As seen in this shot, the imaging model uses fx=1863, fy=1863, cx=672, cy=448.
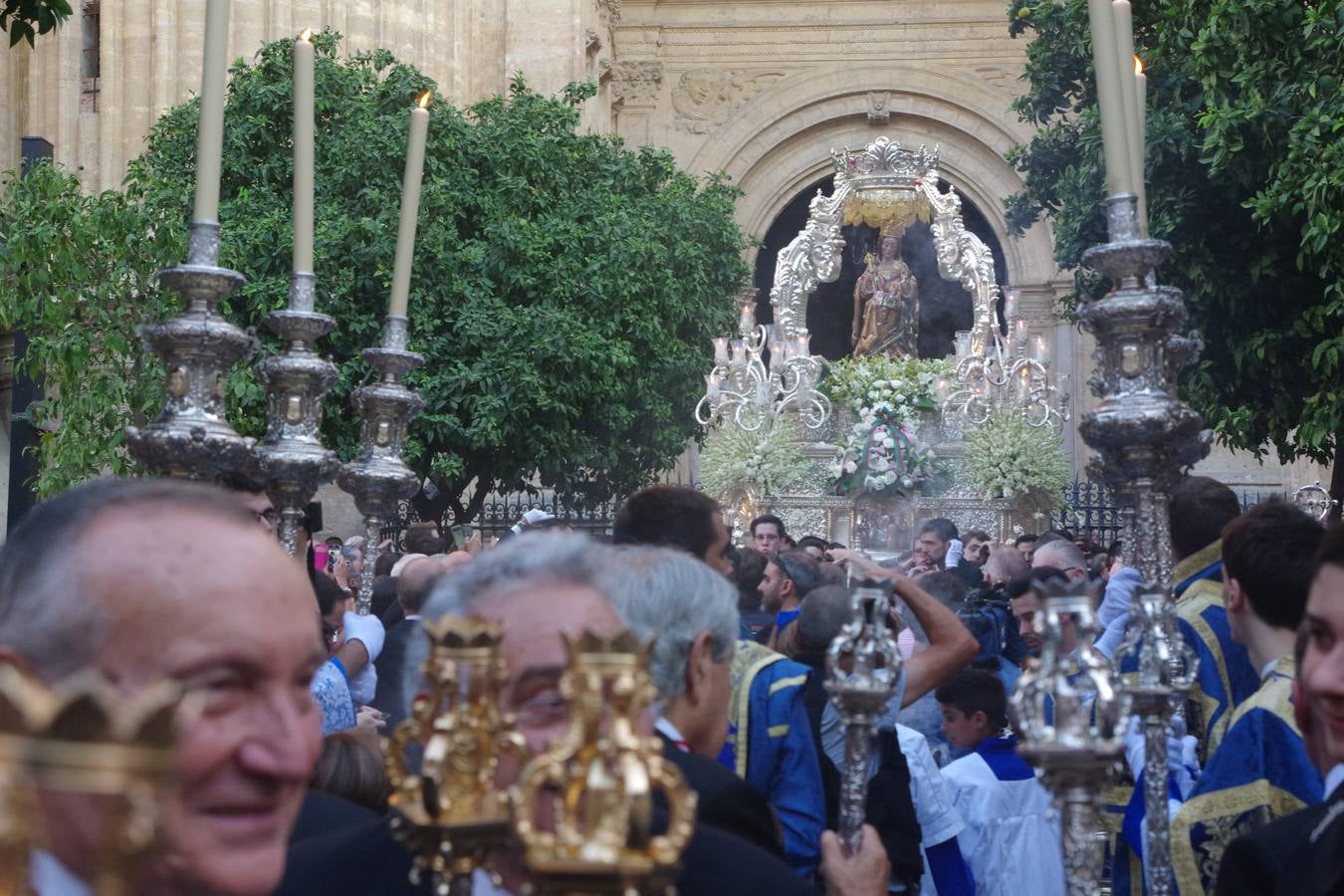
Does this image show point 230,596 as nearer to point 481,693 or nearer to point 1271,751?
point 481,693

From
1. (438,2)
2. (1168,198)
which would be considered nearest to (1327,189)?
(1168,198)

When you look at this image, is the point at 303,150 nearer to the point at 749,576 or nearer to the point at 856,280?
the point at 749,576

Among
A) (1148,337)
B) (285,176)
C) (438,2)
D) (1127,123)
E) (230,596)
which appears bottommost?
(230,596)

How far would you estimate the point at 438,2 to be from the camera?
80.0ft

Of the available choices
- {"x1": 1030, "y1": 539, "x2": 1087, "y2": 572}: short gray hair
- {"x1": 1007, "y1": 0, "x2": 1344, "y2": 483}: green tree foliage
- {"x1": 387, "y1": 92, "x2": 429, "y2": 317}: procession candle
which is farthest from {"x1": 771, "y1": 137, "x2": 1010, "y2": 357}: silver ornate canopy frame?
{"x1": 387, "y1": 92, "x2": 429, "y2": 317}: procession candle

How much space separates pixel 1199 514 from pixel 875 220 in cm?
2258

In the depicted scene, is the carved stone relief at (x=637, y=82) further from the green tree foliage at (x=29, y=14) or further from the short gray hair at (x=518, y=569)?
the short gray hair at (x=518, y=569)

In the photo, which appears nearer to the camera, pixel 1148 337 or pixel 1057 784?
pixel 1057 784

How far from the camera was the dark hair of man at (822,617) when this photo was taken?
4.68m

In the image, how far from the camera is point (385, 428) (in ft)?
17.5

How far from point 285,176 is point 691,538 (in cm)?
1602

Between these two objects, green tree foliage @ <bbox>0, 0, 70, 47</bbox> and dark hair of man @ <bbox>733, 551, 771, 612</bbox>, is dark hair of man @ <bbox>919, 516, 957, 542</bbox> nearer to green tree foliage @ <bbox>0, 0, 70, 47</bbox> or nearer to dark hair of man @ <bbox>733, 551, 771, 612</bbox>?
dark hair of man @ <bbox>733, 551, 771, 612</bbox>

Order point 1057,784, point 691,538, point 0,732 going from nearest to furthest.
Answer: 1. point 0,732
2. point 1057,784
3. point 691,538

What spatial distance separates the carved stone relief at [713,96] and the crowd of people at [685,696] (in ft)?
84.2
